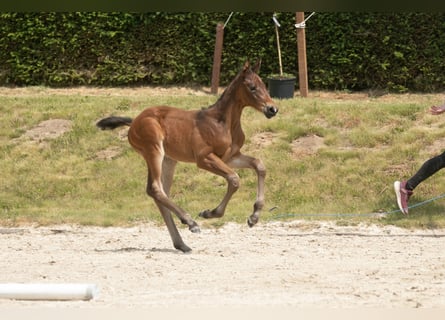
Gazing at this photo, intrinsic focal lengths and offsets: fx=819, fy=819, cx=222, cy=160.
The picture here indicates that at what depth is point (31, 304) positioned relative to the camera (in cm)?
496

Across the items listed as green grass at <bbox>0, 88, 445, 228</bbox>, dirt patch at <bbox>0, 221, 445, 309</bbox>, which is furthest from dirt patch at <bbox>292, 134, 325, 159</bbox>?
dirt patch at <bbox>0, 221, 445, 309</bbox>

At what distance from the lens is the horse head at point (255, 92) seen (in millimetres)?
6703

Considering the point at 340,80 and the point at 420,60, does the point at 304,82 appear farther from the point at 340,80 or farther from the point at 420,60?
the point at 420,60

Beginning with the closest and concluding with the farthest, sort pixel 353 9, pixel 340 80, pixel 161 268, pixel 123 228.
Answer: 1. pixel 353 9
2. pixel 161 268
3. pixel 123 228
4. pixel 340 80

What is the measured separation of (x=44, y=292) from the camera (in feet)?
15.7

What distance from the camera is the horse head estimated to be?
6.70m

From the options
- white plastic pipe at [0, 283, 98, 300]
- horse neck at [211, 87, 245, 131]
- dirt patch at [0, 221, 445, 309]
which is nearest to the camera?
white plastic pipe at [0, 283, 98, 300]

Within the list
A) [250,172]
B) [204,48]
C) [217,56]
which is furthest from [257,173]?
[204,48]

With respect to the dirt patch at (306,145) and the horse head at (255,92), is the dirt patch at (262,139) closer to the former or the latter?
the dirt patch at (306,145)

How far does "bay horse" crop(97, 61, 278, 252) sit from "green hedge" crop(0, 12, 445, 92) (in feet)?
21.1

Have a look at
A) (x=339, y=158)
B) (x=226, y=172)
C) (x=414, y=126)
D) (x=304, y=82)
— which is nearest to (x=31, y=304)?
(x=226, y=172)

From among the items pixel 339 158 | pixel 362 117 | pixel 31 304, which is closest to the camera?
pixel 31 304

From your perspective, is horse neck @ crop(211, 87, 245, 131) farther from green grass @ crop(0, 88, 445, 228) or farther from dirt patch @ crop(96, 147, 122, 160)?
dirt patch @ crop(96, 147, 122, 160)

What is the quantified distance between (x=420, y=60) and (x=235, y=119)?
7.17 m
